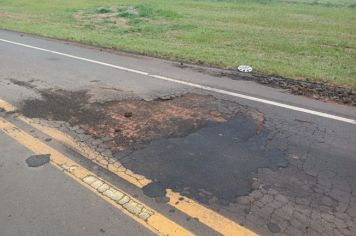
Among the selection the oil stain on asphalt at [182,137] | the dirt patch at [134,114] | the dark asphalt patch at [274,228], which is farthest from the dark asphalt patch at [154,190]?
the dark asphalt patch at [274,228]

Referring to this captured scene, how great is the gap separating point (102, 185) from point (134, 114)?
6.65ft

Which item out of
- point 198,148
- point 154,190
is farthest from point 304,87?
point 154,190

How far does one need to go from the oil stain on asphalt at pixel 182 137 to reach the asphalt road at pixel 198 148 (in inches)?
0.6

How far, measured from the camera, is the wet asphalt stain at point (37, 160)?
14.1ft

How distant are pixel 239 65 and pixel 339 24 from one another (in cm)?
1029

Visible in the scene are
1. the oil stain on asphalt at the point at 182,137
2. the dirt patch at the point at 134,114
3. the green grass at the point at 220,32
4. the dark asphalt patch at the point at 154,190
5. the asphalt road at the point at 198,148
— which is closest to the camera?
the asphalt road at the point at 198,148

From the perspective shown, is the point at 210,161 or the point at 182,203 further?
the point at 210,161

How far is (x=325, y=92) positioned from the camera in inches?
282

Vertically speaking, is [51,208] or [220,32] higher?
[51,208]

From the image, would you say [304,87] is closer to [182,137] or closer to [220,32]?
[182,137]

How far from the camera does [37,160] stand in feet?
14.4

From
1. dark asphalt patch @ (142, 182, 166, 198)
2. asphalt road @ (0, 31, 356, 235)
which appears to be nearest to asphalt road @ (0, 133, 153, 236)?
asphalt road @ (0, 31, 356, 235)

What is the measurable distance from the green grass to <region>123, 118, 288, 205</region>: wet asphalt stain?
405 centimetres

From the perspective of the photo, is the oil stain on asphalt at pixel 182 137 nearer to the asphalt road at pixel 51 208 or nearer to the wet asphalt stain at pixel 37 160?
the asphalt road at pixel 51 208
